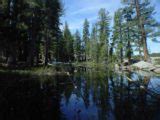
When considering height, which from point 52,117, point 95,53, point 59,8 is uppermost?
point 59,8

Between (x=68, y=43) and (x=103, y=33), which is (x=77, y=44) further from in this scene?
(x=103, y=33)

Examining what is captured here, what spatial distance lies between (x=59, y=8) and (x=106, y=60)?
36934 mm

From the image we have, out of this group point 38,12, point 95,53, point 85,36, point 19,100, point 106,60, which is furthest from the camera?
point 85,36

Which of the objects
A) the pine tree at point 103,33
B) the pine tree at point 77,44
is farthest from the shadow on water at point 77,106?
the pine tree at point 77,44

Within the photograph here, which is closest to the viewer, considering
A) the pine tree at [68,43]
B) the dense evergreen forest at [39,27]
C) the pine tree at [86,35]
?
the dense evergreen forest at [39,27]

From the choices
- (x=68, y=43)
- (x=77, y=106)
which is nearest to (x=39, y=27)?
(x=77, y=106)

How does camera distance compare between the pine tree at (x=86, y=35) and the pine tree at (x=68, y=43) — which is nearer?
the pine tree at (x=86, y=35)

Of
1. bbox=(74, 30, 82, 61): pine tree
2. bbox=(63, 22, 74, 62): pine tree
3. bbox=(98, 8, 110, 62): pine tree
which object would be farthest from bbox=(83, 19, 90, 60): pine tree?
bbox=(98, 8, 110, 62): pine tree

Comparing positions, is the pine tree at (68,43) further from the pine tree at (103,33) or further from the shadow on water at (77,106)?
the shadow on water at (77,106)


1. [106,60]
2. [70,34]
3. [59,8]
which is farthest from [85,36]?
[59,8]

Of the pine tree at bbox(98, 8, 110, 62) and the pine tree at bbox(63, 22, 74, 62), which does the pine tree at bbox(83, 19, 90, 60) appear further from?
the pine tree at bbox(98, 8, 110, 62)

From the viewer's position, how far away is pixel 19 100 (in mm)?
15617

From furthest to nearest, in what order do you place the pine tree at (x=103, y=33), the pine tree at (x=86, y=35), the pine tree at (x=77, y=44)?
the pine tree at (x=77, y=44) → the pine tree at (x=86, y=35) → the pine tree at (x=103, y=33)

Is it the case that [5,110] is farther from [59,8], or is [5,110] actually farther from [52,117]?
[59,8]
